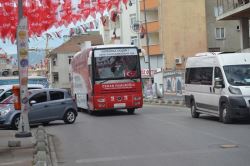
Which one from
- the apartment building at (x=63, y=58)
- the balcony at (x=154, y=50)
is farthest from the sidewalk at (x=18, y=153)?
the apartment building at (x=63, y=58)

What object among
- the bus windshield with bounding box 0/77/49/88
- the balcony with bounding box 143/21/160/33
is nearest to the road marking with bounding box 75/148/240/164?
the bus windshield with bounding box 0/77/49/88

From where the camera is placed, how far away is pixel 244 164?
1114 centimetres

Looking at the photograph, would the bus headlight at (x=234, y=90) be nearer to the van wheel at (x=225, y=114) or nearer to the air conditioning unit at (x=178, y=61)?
the van wheel at (x=225, y=114)

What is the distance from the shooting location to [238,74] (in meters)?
21.3

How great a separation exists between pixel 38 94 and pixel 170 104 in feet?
62.1

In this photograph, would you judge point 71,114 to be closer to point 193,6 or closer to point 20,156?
point 20,156

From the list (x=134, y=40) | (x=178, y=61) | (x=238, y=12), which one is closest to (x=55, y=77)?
(x=134, y=40)

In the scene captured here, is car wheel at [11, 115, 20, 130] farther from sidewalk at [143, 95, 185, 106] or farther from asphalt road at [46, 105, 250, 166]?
sidewalk at [143, 95, 185, 106]

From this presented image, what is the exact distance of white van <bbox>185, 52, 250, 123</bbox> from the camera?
20.4m

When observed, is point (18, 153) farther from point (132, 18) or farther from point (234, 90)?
point (132, 18)

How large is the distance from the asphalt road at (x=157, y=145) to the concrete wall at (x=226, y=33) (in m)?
46.5

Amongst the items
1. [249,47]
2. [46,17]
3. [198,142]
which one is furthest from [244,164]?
[249,47]

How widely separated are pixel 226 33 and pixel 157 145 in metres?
53.7

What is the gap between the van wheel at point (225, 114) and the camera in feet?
67.5
